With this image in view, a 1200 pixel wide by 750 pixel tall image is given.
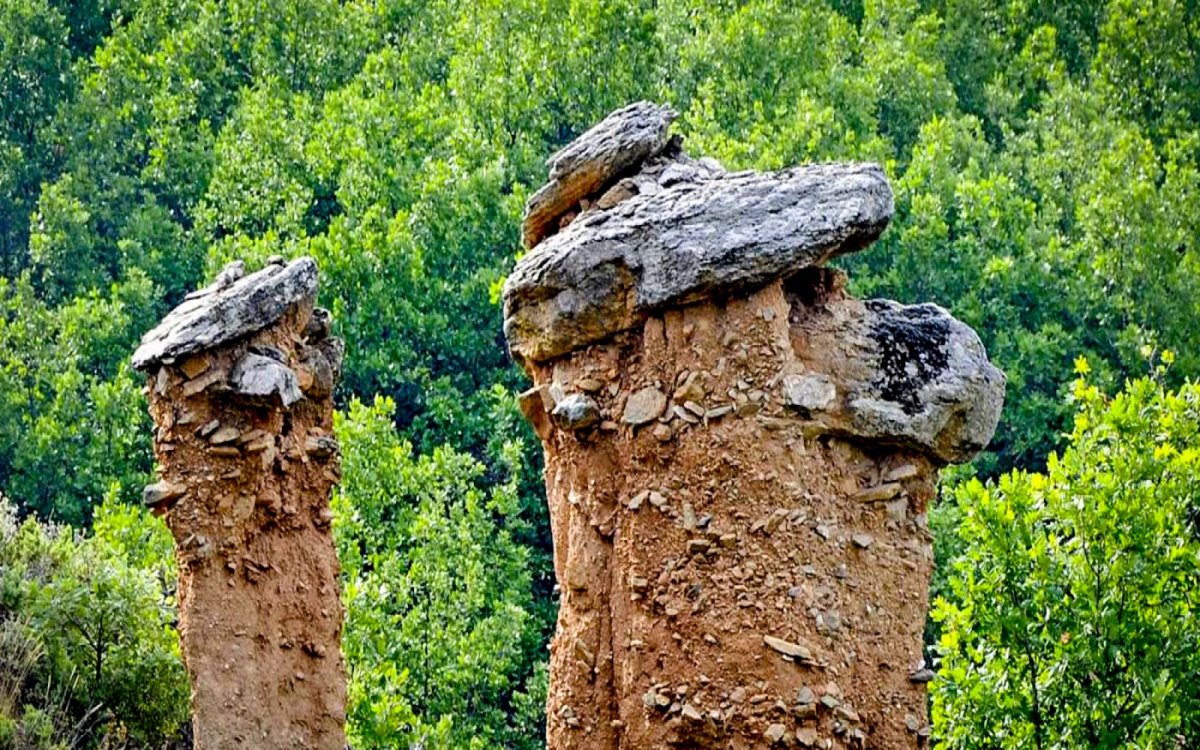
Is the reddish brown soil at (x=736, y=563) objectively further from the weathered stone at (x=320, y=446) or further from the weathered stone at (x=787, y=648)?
the weathered stone at (x=320, y=446)

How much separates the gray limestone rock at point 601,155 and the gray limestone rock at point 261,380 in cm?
202

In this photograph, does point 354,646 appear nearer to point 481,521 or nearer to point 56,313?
point 481,521

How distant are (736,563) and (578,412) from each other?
109cm

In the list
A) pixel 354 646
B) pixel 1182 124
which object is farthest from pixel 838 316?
pixel 1182 124

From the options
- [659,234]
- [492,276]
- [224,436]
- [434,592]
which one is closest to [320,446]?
[224,436]

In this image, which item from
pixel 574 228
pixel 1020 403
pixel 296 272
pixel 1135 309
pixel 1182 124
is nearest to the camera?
pixel 574 228

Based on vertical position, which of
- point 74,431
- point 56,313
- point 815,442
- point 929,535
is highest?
point 56,313

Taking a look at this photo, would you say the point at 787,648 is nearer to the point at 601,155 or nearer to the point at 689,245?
the point at 689,245

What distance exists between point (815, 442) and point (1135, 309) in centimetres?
2593

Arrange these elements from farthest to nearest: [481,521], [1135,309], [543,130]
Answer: [543,130] → [1135,309] → [481,521]

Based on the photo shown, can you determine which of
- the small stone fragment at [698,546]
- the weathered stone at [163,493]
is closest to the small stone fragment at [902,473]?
the small stone fragment at [698,546]

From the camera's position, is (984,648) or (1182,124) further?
(1182,124)

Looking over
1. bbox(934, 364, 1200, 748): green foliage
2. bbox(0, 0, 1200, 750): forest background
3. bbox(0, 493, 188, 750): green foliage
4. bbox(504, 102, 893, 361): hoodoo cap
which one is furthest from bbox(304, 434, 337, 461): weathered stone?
bbox(934, 364, 1200, 748): green foliage

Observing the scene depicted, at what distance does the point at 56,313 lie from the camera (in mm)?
37125
